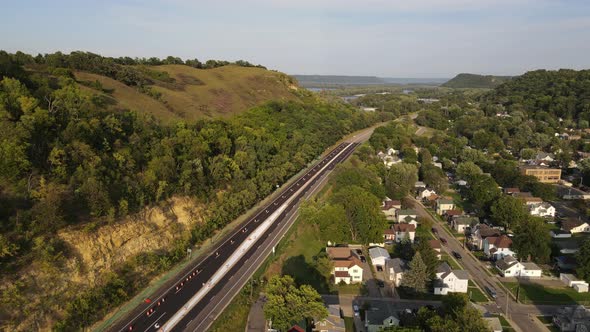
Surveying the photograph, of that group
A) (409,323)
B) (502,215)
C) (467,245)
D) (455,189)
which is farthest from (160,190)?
(455,189)

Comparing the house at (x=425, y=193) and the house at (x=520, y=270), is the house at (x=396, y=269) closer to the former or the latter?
the house at (x=520, y=270)

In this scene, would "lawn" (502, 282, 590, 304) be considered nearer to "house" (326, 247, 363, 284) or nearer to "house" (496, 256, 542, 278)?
"house" (496, 256, 542, 278)

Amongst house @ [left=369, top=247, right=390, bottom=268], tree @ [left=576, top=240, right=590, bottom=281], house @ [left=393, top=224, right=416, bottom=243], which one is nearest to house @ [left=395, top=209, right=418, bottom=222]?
house @ [left=393, top=224, right=416, bottom=243]

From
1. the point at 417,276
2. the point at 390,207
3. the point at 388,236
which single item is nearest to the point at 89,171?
the point at 417,276

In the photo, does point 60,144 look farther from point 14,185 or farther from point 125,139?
point 125,139

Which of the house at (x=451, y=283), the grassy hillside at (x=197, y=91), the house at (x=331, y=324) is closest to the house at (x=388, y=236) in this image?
the house at (x=451, y=283)
